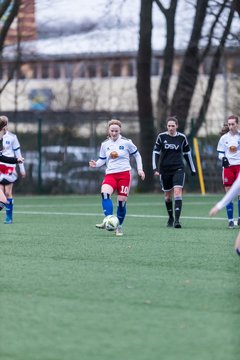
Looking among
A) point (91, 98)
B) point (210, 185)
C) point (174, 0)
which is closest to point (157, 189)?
point (210, 185)

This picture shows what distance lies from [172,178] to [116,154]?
246 cm

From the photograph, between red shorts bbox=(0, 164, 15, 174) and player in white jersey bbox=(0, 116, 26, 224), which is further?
red shorts bbox=(0, 164, 15, 174)

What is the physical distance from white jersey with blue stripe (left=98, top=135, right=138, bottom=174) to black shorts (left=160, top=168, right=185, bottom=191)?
2.04 meters

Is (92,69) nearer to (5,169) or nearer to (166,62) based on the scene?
(166,62)

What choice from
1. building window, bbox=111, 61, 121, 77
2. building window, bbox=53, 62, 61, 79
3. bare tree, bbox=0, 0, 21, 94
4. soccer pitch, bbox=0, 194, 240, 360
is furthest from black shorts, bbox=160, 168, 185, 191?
building window, bbox=53, 62, 61, 79

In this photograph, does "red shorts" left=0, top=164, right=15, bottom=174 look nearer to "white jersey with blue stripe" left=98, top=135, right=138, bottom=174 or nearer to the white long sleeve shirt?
"white jersey with blue stripe" left=98, top=135, right=138, bottom=174

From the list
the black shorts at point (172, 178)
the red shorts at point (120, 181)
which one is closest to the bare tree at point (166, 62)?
the black shorts at point (172, 178)

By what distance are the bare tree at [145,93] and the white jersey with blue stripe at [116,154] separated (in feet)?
59.9

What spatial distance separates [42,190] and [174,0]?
7.94 m

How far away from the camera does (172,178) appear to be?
20.5 meters

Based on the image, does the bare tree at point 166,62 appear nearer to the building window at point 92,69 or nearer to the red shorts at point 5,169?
the red shorts at point 5,169

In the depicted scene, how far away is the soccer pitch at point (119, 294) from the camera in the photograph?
8227 millimetres

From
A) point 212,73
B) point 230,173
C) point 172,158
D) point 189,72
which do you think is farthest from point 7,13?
point 230,173

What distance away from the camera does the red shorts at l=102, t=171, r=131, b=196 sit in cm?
1831
